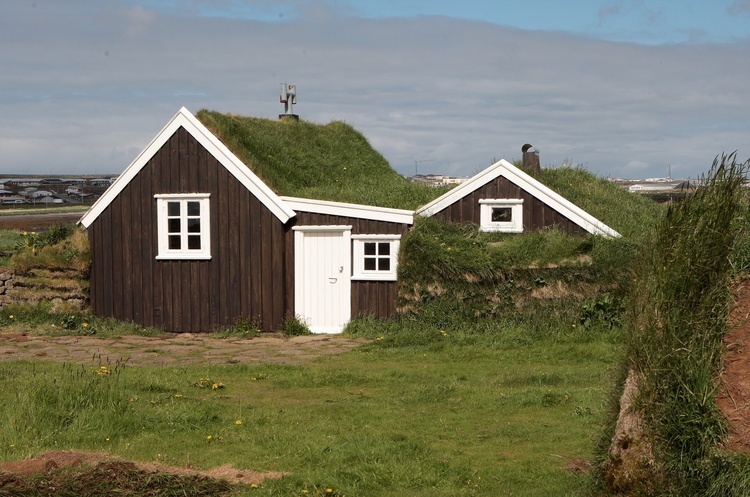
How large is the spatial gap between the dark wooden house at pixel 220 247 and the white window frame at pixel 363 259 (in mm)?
24

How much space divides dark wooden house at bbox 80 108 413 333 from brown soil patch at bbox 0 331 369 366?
1102 millimetres

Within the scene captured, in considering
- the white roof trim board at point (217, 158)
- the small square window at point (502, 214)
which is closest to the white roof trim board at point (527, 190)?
the small square window at point (502, 214)

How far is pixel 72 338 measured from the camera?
68.7ft

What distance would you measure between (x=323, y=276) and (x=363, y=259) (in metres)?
1.12

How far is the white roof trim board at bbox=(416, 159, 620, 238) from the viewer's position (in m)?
20.9

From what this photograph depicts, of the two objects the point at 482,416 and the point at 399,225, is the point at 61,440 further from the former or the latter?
the point at 399,225

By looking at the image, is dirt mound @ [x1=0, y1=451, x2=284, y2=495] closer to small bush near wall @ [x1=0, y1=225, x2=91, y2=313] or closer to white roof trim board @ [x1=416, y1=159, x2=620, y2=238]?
white roof trim board @ [x1=416, y1=159, x2=620, y2=238]

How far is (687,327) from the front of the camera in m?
7.30

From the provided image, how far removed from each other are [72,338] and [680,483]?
16739mm

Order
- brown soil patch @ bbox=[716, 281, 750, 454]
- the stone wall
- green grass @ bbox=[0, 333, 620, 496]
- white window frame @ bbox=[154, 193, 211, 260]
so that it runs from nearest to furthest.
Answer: brown soil patch @ bbox=[716, 281, 750, 454]
green grass @ bbox=[0, 333, 620, 496]
white window frame @ bbox=[154, 193, 211, 260]
the stone wall

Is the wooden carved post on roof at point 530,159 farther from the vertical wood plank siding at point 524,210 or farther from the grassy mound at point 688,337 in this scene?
the grassy mound at point 688,337

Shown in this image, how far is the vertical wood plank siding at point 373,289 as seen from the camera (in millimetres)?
21453

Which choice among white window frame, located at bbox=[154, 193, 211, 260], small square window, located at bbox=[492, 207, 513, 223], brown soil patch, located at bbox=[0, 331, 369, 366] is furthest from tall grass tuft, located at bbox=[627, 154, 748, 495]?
white window frame, located at bbox=[154, 193, 211, 260]

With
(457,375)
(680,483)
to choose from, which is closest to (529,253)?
(457,375)
